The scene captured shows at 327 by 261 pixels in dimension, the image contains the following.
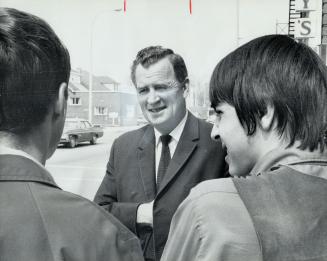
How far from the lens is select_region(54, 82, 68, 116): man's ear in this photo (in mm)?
639

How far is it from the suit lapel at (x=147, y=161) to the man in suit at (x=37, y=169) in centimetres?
73

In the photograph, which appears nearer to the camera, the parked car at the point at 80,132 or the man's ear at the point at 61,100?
the man's ear at the point at 61,100

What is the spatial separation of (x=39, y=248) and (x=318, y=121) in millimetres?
480

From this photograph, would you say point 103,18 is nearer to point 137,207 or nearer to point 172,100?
point 172,100

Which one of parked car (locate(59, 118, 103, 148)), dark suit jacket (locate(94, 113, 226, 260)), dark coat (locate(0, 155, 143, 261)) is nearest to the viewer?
dark coat (locate(0, 155, 143, 261))

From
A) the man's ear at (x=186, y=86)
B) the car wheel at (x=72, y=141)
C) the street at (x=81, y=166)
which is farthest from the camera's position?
the car wheel at (x=72, y=141)

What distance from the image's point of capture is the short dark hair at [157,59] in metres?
1.48

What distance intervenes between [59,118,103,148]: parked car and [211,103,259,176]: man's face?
112 cm

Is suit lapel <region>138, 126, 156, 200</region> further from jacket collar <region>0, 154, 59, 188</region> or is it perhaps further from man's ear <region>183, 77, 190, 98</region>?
jacket collar <region>0, 154, 59, 188</region>

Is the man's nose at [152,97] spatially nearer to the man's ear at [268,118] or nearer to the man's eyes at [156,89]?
the man's eyes at [156,89]

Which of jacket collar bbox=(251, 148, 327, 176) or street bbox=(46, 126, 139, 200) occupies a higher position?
jacket collar bbox=(251, 148, 327, 176)

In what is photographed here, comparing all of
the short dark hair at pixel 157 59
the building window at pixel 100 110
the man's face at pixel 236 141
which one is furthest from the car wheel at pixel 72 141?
the man's face at pixel 236 141

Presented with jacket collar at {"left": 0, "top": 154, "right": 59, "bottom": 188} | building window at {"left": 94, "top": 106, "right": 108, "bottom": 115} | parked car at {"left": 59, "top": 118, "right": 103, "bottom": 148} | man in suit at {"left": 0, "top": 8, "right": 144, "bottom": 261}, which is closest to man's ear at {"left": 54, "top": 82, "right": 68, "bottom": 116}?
man in suit at {"left": 0, "top": 8, "right": 144, "bottom": 261}

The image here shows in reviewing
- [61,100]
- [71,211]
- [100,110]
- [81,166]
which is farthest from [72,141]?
[71,211]
